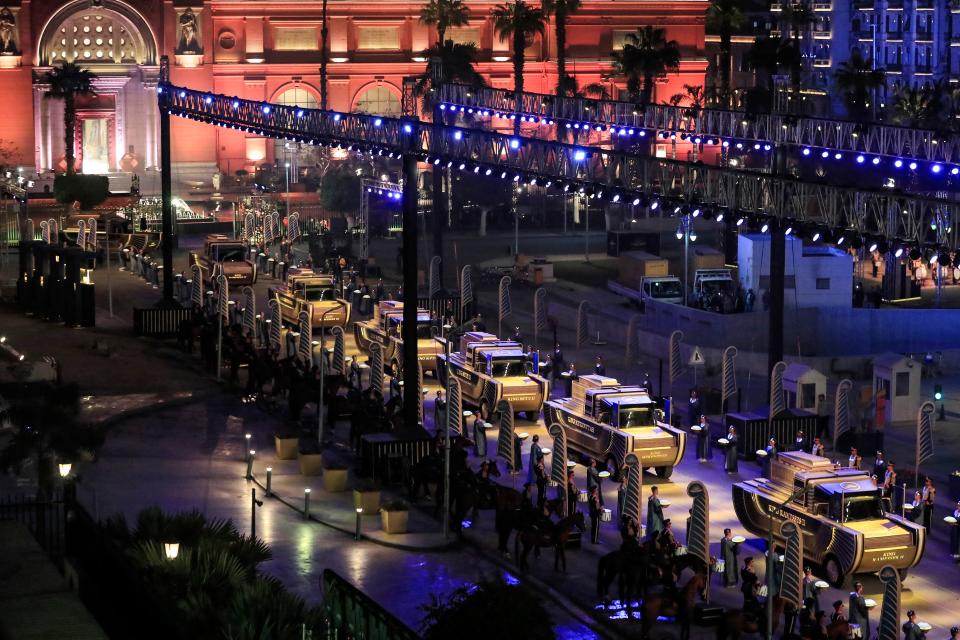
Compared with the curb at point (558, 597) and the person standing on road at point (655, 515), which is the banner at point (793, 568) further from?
the person standing on road at point (655, 515)

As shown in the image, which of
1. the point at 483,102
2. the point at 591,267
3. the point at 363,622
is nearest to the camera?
the point at 363,622

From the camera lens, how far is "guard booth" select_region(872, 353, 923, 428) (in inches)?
1815

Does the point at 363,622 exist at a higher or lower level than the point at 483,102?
lower

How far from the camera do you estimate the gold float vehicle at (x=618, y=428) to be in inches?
1535

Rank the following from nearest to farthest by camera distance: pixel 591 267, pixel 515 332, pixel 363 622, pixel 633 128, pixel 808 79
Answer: pixel 363 622 → pixel 633 128 → pixel 515 332 → pixel 591 267 → pixel 808 79

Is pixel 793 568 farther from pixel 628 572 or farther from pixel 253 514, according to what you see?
pixel 253 514

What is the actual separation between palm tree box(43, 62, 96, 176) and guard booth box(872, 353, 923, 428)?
202 feet

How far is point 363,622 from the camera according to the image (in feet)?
76.4

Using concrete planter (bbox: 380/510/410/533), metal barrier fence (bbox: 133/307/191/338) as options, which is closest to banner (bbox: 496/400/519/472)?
concrete planter (bbox: 380/510/410/533)

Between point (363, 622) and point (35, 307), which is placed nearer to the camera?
point (363, 622)

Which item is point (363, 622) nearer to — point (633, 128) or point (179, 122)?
point (633, 128)

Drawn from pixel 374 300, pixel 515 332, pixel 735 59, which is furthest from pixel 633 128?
pixel 735 59

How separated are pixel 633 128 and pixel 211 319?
1421cm

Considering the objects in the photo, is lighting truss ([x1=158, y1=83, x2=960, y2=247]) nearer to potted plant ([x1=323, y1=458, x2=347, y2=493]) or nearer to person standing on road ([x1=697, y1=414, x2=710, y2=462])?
person standing on road ([x1=697, y1=414, x2=710, y2=462])
